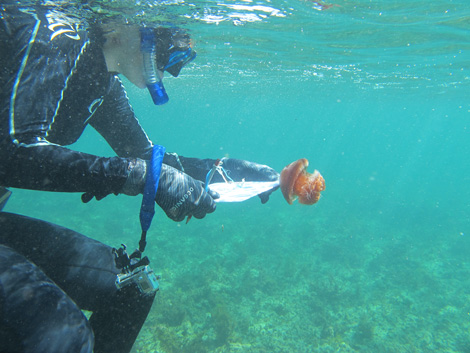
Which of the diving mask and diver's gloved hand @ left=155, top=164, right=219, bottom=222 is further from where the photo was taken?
the diving mask

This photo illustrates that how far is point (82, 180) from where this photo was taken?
5.55ft

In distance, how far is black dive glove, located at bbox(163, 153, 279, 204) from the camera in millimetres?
3248

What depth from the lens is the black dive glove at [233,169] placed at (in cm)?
325

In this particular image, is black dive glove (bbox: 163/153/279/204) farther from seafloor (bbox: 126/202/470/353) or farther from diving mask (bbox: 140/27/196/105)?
seafloor (bbox: 126/202/470/353)

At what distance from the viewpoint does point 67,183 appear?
1.68m

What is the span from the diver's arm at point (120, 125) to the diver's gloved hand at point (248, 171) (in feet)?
3.77

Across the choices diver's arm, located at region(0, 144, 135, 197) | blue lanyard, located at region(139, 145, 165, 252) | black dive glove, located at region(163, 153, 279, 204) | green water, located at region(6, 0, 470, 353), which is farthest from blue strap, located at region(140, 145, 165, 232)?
green water, located at region(6, 0, 470, 353)

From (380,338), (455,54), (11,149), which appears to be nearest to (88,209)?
(380,338)

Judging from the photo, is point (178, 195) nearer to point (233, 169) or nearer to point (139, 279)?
point (139, 279)

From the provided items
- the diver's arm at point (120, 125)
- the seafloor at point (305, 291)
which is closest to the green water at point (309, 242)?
the seafloor at point (305, 291)

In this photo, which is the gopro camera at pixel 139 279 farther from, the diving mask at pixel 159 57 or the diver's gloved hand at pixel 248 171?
the diving mask at pixel 159 57

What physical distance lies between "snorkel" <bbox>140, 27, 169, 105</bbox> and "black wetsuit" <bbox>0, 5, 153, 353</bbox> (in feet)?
1.47

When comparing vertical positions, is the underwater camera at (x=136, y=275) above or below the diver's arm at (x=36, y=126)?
below

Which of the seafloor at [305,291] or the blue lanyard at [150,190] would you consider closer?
the blue lanyard at [150,190]
